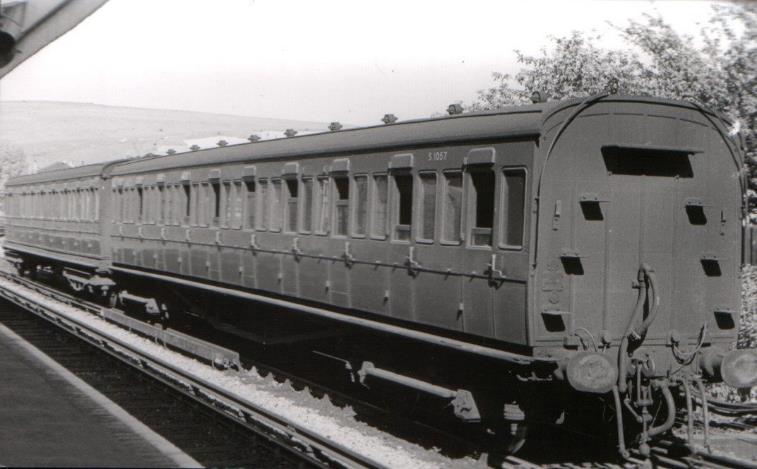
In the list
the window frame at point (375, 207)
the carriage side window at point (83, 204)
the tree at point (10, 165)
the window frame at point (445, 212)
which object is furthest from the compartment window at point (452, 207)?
the tree at point (10, 165)

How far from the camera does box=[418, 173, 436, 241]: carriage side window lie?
29.0 feet

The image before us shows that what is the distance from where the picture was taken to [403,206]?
30.8 feet

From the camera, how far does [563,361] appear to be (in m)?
7.40

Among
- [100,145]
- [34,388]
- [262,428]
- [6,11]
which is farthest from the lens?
[100,145]

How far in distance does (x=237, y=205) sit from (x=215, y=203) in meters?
1.00

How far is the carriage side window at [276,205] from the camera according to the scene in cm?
1216

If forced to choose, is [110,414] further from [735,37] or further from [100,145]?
[100,145]

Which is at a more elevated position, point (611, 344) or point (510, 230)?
point (510, 230)

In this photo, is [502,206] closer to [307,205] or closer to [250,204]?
[307,205]

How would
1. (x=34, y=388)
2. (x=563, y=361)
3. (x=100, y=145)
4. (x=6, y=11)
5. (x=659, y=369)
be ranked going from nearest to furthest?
(x=6, y=11), (x=563, y=361), (x=659, y=369), (x=34, y=388), (x=100, y=145)

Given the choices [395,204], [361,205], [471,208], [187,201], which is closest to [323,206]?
[361,205]

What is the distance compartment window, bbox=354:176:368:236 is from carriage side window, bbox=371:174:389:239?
0.17 m

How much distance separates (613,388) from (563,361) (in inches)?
19.9

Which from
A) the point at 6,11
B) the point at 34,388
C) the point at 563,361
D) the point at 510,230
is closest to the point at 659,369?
the point at 563,361
